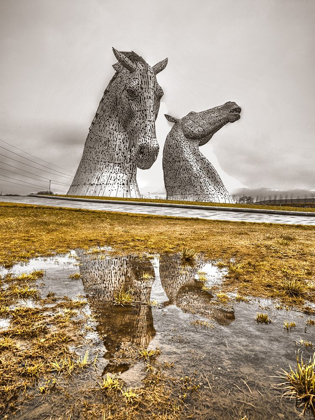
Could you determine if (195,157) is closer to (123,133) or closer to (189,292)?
(123,133)

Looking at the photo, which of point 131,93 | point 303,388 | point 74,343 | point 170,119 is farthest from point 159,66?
point 303,388

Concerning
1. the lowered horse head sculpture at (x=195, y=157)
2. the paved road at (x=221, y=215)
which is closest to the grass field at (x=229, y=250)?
the paved road at (x=221, y=215)

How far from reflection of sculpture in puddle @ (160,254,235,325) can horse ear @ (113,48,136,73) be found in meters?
13.3

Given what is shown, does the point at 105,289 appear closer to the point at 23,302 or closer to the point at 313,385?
the point at 23,302

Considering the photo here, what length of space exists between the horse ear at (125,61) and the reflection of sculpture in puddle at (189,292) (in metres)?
13.3

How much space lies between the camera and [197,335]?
133 cm

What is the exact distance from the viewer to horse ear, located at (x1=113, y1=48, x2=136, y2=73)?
42.8 feet

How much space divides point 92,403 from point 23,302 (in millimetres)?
1015

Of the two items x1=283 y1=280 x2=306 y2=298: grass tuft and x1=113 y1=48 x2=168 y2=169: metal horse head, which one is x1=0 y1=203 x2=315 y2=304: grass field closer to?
x1=283 y1=280 x2=306 y2=298: grass tuft

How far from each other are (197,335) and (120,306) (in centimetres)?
56

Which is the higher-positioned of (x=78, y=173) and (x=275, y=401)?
(x=78, y=173)

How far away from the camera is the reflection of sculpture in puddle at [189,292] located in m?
1.62

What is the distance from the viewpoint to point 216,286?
215cm

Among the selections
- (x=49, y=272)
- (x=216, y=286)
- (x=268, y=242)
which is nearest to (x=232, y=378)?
(x=216, y=286)
